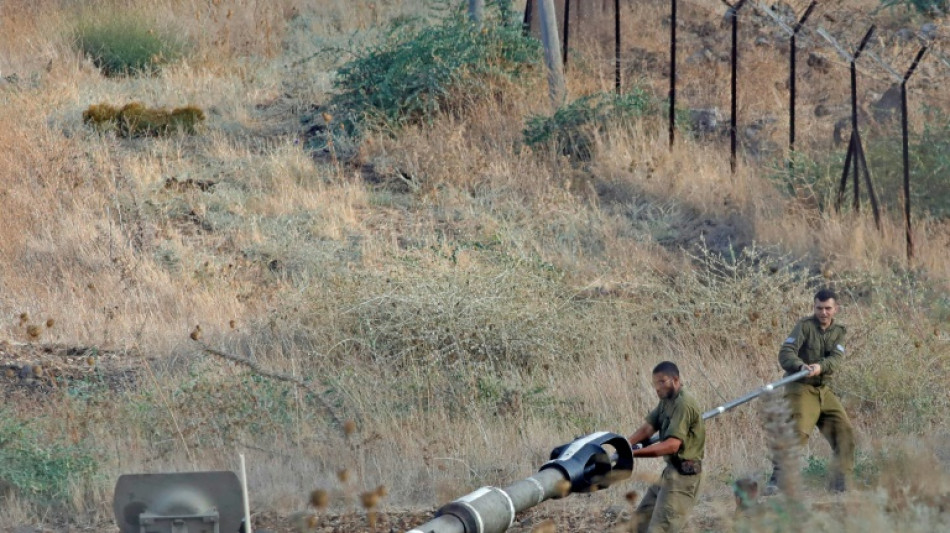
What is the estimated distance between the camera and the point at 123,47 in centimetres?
1697

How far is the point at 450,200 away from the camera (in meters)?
12.0

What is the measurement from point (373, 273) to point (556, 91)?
5543 millimetres

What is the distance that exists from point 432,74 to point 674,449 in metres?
9.15

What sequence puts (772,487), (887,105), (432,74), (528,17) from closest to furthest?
(772,487), (887,105), (432,74), (528,17)

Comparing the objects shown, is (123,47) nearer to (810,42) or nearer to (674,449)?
(810,42)

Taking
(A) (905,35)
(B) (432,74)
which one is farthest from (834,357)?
(A) (905,35)

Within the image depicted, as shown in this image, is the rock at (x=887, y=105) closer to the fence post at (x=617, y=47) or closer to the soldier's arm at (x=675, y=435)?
the fence post at (x=617, y=47)

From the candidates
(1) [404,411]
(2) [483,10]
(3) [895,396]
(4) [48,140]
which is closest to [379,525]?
(1) [404,411]

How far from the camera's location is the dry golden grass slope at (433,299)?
7027mm

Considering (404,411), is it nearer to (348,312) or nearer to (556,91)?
(348,312)

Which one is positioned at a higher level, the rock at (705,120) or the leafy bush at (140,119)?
the leafy bush at (140,119)

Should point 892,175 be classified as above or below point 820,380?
above

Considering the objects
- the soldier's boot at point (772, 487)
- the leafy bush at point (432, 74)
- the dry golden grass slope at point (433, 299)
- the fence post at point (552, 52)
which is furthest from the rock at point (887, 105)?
the soldier's boot at point (772, 487)

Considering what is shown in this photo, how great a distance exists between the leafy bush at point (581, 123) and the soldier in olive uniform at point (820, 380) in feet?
20.9
